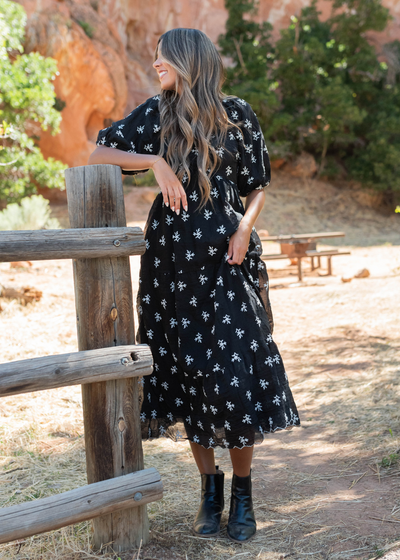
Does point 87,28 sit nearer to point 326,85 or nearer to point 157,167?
point 326,85

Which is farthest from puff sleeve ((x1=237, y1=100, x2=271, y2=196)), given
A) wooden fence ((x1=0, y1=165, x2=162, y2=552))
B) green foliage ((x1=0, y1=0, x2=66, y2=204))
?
green foliage ((x1=0, y1=0, x2=66, y2=204))

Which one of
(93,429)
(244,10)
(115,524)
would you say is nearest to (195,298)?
(93,429)

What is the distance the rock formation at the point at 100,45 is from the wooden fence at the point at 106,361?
42.0ft

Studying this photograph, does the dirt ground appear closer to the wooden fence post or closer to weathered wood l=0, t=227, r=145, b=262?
the wooden fence post

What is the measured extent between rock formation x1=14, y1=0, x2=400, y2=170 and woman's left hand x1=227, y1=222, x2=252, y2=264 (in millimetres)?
12935

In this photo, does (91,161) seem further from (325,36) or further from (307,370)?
(325,36)

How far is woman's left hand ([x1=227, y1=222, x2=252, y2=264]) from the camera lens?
1986 mm

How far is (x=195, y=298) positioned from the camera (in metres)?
1.99

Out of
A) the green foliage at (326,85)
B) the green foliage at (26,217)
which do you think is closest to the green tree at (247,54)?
the green foliage at (326,85)

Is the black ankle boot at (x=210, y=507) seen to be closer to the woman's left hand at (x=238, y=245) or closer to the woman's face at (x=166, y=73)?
the woman's left hand at (x=238, y=245)

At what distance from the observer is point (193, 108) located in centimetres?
198

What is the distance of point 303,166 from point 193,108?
16503 millimetres

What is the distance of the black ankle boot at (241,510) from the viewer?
2.08 m

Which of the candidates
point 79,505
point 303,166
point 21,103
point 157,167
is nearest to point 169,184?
point 157,167
